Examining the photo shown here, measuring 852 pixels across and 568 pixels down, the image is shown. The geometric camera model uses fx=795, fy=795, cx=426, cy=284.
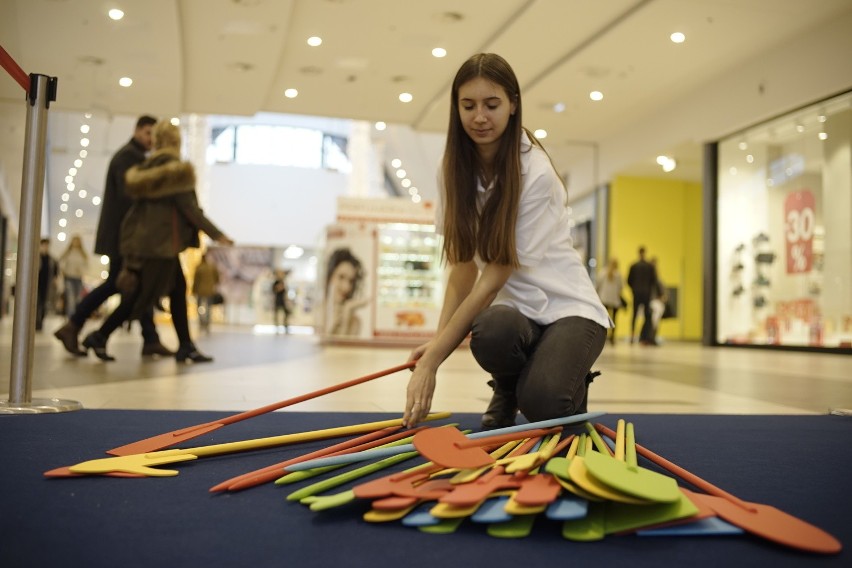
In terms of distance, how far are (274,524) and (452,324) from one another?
0.84 m

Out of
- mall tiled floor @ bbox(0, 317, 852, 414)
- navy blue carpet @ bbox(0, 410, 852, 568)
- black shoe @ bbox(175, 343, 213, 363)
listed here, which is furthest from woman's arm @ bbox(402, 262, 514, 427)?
black shoe @ bbox(175, 343, 213, 363)

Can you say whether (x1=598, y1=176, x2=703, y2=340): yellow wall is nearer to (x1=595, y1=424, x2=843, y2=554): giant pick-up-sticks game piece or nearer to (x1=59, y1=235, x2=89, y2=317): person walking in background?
(x1=59, y1=235, x2=89, y2=317): person walking in background

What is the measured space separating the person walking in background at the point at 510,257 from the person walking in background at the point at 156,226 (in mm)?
2805

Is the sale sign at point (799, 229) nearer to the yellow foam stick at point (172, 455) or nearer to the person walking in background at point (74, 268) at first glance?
the yellow foam stick at point (172, 455)

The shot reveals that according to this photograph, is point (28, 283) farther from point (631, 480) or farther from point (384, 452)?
point (631, 480)

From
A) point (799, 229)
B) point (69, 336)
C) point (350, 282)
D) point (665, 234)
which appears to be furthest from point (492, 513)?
point (665, 234)

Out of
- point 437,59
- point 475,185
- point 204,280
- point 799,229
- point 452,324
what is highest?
point 437,59

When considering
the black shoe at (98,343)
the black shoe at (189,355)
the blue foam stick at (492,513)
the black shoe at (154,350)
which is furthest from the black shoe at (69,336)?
the blue foam stick at (492,513)

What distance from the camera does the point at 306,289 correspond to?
88.1 ft

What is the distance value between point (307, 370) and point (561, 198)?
3.12 metres

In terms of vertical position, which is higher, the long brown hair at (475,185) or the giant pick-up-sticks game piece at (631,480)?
the long brown hair at (475,185)

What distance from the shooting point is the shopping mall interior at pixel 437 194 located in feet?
8.32

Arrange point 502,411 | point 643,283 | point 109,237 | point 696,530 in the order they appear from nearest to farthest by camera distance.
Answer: point 696,530 → point 502,411 → point 109,237 → point 643,283

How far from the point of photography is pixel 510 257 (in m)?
1.98
